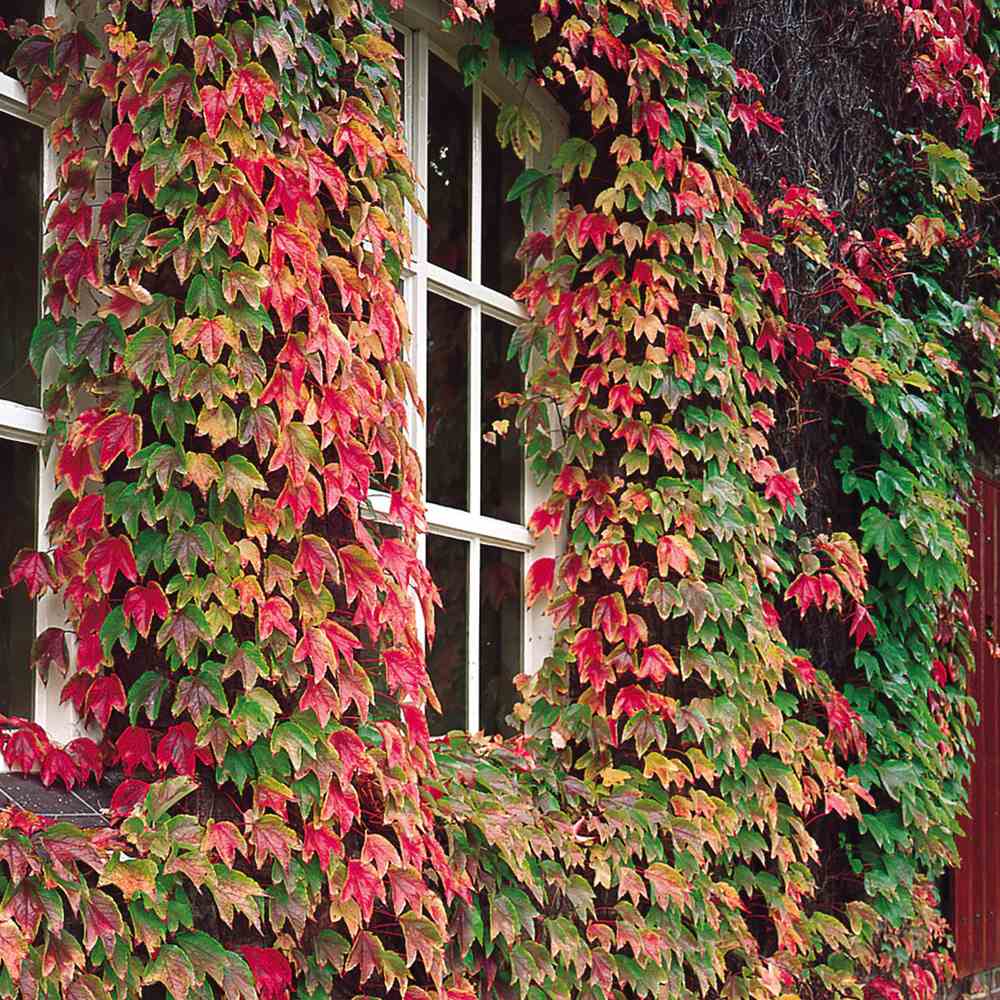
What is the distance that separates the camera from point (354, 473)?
9.28 feet

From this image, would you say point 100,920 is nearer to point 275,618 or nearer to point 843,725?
point 275,618

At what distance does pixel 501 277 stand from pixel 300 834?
5.85ft

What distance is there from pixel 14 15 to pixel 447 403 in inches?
55.4

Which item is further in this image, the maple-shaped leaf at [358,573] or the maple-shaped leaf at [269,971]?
the maple-shaped leaf at [358,573]

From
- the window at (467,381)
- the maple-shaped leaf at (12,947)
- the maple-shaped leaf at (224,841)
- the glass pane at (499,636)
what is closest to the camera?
the maple-shaped leaf at (12,947)

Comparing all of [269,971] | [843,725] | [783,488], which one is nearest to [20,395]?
[269,971]

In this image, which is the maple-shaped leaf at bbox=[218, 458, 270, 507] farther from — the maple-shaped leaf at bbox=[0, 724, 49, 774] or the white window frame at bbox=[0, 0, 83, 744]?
the maple-shaped leaf at bbox=[0, 724, 49, 774]

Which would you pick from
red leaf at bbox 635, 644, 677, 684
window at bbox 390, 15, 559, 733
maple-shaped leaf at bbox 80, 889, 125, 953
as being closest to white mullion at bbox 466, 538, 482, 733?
window at bbox 390, 15, 559, 733

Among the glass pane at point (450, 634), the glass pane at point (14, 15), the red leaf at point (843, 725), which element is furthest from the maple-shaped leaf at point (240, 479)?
the red leaf at point (843, 725)

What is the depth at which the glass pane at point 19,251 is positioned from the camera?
2.70m

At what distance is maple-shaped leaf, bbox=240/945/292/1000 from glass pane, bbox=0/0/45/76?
158cm

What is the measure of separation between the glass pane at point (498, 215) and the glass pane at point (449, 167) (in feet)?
0.38

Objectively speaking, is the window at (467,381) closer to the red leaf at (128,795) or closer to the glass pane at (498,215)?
the glass pane at (498,215)

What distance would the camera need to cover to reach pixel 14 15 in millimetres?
2721
